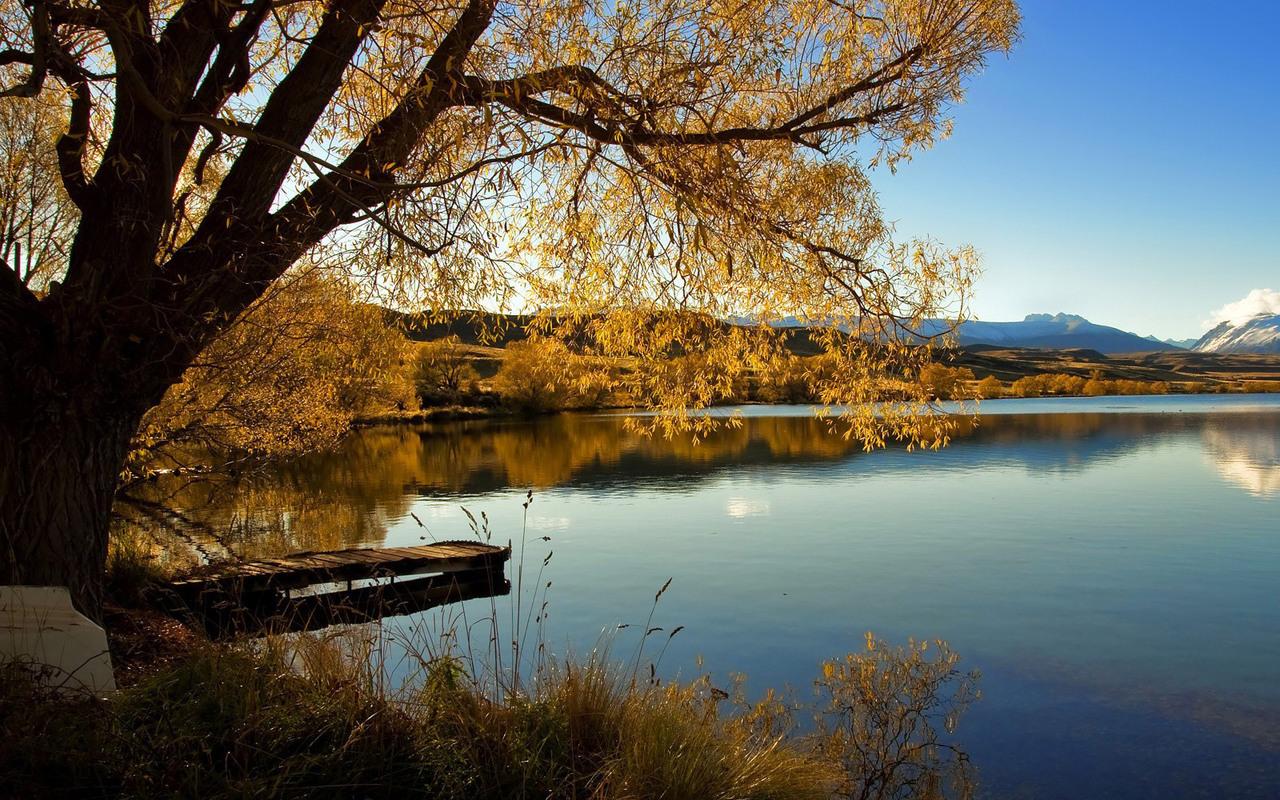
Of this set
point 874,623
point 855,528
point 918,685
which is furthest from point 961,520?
point 918,685

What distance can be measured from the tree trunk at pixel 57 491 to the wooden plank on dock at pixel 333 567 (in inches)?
171

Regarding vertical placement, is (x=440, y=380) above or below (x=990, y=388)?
above

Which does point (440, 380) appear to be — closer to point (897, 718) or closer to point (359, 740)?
point (897, 718)

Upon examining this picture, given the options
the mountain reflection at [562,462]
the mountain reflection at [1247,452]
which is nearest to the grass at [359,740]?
the mountain reflection at [562,462]

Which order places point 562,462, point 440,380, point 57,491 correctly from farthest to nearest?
point 440,380 → point 562,462 → point 57,491

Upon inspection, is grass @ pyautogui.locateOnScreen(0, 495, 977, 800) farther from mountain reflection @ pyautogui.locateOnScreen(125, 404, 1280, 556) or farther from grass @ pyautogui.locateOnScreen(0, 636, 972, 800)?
mountain reflection @ pyautogui.locateOnScreen(125, 404, 1280, 556)

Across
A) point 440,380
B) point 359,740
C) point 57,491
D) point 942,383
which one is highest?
point 440,380

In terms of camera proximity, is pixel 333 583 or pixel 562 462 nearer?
pixel 333 583

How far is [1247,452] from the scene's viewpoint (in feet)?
100.0

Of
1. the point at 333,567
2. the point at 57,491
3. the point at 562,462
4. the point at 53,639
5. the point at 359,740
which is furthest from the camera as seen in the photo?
the point at 562,462

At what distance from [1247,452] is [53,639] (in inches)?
1401

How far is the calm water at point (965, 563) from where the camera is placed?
25.4 ft

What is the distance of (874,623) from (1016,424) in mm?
41679

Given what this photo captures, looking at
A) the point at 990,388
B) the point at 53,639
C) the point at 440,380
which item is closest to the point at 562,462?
the point at 53,639
